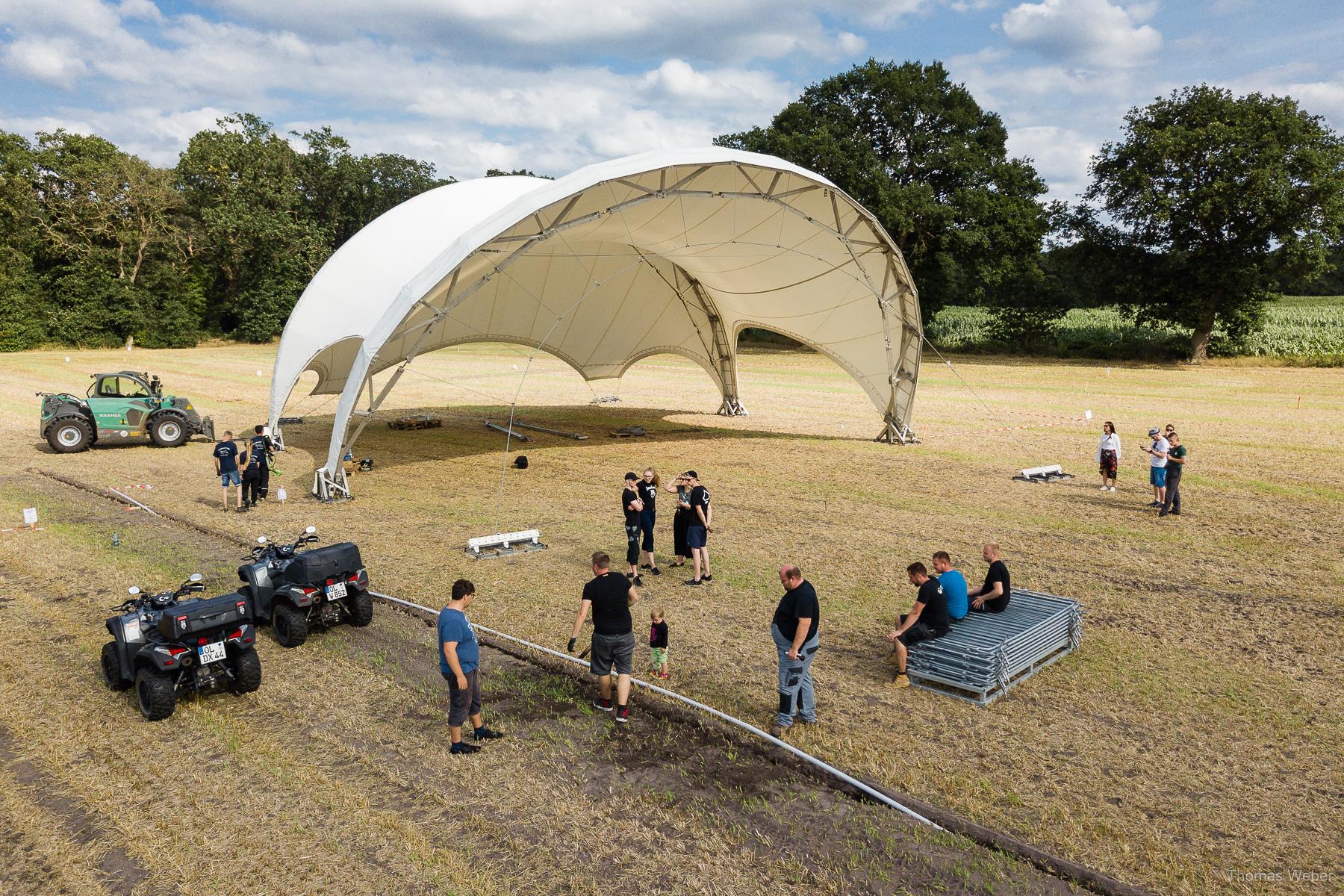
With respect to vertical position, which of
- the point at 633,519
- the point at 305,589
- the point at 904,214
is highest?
the point at 904,214

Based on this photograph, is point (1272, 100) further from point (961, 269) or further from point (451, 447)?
point (451, 447)

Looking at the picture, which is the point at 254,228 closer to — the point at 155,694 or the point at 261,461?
the point at 261,461

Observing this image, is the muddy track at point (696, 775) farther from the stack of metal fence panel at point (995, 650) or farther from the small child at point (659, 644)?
the stack of metal fence panel at point (995, 650)

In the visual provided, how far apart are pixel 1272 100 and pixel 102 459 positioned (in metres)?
50.7

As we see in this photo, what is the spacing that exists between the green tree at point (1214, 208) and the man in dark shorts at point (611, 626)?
43.0 meters

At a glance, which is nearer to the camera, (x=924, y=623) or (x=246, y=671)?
(x=246, y=671)

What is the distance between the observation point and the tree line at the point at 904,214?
4081cm

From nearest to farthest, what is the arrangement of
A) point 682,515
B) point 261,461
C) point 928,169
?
point 682,515
point 261,461
point 928,169

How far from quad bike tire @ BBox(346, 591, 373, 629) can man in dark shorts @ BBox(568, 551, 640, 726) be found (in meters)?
3.63

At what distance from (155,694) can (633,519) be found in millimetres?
6076

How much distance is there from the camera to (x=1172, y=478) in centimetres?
1524

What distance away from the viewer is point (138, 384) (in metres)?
23.9

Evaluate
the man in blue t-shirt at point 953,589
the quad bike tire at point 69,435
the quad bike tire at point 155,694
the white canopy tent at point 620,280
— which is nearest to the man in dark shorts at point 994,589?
the man in blue t-shirt at point 953,589

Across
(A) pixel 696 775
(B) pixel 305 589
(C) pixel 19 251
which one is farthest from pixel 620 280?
(C) pixel 19 251
